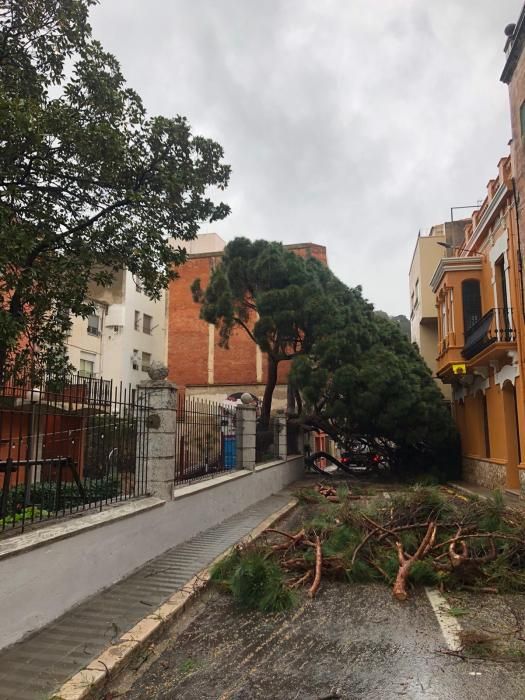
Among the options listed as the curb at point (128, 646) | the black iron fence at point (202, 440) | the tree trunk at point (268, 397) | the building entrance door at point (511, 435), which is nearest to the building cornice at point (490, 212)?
the building entrance door at point (511, 435)

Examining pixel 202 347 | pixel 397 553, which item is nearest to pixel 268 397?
pixel 397 553

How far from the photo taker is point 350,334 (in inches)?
733

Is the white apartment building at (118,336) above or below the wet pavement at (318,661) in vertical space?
above

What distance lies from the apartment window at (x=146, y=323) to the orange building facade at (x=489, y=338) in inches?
957

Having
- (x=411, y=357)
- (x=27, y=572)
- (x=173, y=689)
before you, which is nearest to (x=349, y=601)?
(x=173, y=689)

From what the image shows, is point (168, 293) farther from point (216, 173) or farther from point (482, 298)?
point (216, 173)

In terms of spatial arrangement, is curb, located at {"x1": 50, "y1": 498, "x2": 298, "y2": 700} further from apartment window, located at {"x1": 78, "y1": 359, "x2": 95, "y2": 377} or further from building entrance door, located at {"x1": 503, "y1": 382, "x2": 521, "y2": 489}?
apartment window, located at {"x1": 78, "y1": 359, "x2": 95, "y2": 377}

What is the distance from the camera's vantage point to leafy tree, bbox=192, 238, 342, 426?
18609 mm

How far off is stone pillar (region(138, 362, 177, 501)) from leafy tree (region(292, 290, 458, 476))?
10.7 metres

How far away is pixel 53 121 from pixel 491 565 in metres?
7.48

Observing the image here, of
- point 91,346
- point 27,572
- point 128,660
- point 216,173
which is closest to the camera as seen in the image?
point 128,660

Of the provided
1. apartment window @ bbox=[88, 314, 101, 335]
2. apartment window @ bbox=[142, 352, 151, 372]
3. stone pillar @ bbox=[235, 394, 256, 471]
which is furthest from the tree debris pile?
apartment window @ bbox=[142, 352, 151, 372]

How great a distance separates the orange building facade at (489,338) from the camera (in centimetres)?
1429

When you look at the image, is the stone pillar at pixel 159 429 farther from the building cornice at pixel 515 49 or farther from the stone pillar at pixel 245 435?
the building cornice at pixel 515 49
